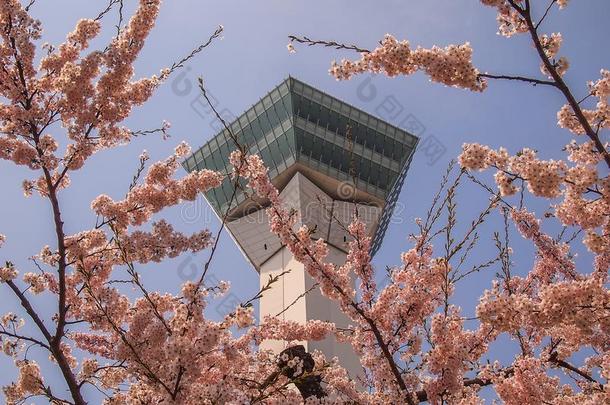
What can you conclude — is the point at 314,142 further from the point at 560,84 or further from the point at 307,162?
the point at 560,84

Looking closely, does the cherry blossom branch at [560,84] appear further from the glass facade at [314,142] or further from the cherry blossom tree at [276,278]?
the glass facade at [314,142]

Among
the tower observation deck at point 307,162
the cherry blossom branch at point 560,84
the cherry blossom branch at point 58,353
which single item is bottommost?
the cherry blossom branch at point 58,353

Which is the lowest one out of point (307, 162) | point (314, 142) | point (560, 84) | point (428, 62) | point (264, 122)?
point (560, 84)

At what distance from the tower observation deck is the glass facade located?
0.08 meters

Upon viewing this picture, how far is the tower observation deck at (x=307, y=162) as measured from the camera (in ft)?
186

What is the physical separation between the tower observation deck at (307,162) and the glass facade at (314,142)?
8cm

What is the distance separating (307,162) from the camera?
5688cm

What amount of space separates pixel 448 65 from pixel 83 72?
466cm

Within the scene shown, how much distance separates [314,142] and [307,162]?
203 centimetres

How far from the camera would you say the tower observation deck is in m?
56.6

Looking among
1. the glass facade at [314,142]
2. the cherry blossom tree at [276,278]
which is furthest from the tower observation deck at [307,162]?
the cherry blossom tree at [276,278]

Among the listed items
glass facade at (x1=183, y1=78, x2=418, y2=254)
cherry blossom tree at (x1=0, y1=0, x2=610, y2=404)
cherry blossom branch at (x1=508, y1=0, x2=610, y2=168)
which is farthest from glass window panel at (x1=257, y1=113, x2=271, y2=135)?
cherry blossom branch at (x1=508, y1=0, x2=610, y2=168)

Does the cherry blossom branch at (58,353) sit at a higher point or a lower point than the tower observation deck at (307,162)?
lower

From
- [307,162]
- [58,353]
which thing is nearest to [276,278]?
[58,353]
